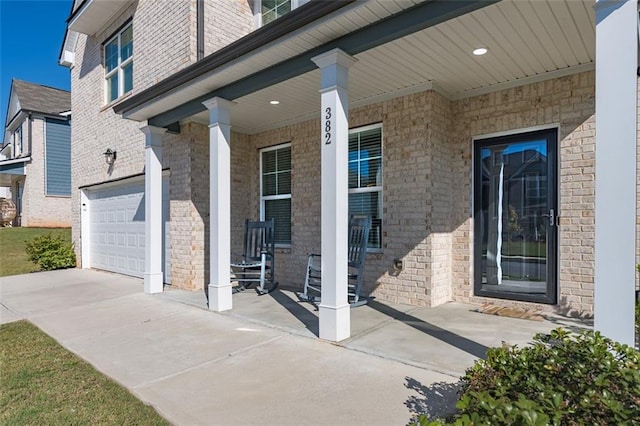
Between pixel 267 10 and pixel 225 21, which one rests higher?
pixel 267 10

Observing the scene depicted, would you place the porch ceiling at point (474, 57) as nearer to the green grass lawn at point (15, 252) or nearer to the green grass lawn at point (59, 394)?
the green grass lawn at point (59, 394)

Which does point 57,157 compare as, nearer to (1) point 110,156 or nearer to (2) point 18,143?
(2) point 18,143

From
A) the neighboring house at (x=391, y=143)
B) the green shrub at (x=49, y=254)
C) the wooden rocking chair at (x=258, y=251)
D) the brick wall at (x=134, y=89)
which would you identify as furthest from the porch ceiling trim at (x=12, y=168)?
the wooden rocking chair at (x=258, y=251)

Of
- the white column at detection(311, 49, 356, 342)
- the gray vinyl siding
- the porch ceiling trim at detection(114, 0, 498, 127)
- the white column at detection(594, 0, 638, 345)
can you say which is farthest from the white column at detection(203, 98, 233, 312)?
the gray vinyl siding

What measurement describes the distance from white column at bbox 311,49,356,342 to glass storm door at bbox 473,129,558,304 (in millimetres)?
2468

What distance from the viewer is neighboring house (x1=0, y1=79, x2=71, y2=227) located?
17422 mm

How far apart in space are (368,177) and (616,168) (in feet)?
12.1

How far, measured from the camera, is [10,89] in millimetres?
20844

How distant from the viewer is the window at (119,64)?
8.70 metres

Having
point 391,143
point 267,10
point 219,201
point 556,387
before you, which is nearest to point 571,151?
point 391,143

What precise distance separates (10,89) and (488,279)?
2583 cm

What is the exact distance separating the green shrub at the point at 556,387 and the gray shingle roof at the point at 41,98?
842 inches

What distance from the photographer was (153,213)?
260 inches

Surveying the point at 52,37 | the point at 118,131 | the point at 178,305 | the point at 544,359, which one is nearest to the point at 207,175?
the point at 178,305
